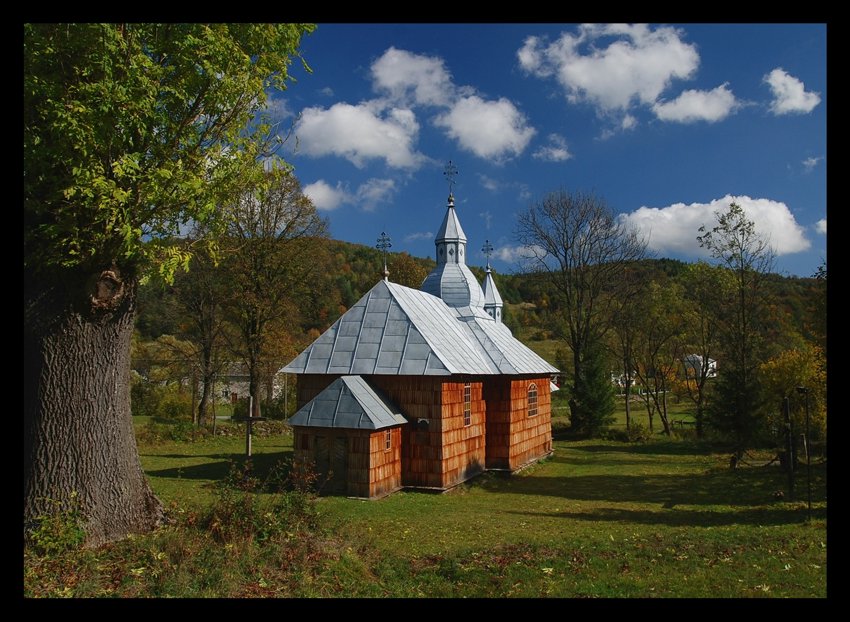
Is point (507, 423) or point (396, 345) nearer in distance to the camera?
point (396, 345)

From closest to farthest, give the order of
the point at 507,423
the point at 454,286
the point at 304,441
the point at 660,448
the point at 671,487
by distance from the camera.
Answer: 1. the point at 304,441
2. the point at 671,487
3. the point at 507,423
4. the point at 454,286
5. the point at 660,448

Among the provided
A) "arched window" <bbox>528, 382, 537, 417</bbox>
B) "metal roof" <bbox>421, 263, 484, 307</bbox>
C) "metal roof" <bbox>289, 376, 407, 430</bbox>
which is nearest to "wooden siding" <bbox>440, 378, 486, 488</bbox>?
"metal roof" <bbox>289, 376, 407, 430</bbox>

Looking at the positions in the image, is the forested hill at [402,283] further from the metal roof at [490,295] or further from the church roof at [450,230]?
the church roof at [450,230]

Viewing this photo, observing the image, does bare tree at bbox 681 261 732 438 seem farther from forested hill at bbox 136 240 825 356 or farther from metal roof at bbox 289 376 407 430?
metal roof at bbox 289 376 407 430

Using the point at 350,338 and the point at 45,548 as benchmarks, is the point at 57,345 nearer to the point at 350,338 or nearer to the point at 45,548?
the point at 45,548

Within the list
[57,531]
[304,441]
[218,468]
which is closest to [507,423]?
[304,441]

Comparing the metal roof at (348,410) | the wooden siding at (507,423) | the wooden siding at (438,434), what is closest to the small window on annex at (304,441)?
the metal roof at (348,410)

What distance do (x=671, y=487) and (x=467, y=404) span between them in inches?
264

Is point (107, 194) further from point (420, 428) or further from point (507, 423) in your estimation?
point (507, 423)

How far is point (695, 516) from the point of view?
13562mm

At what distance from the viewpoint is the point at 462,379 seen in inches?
731

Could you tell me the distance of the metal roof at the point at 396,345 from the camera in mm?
17375

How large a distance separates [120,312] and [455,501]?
1003 cm

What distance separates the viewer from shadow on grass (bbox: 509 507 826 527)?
12.3 m
